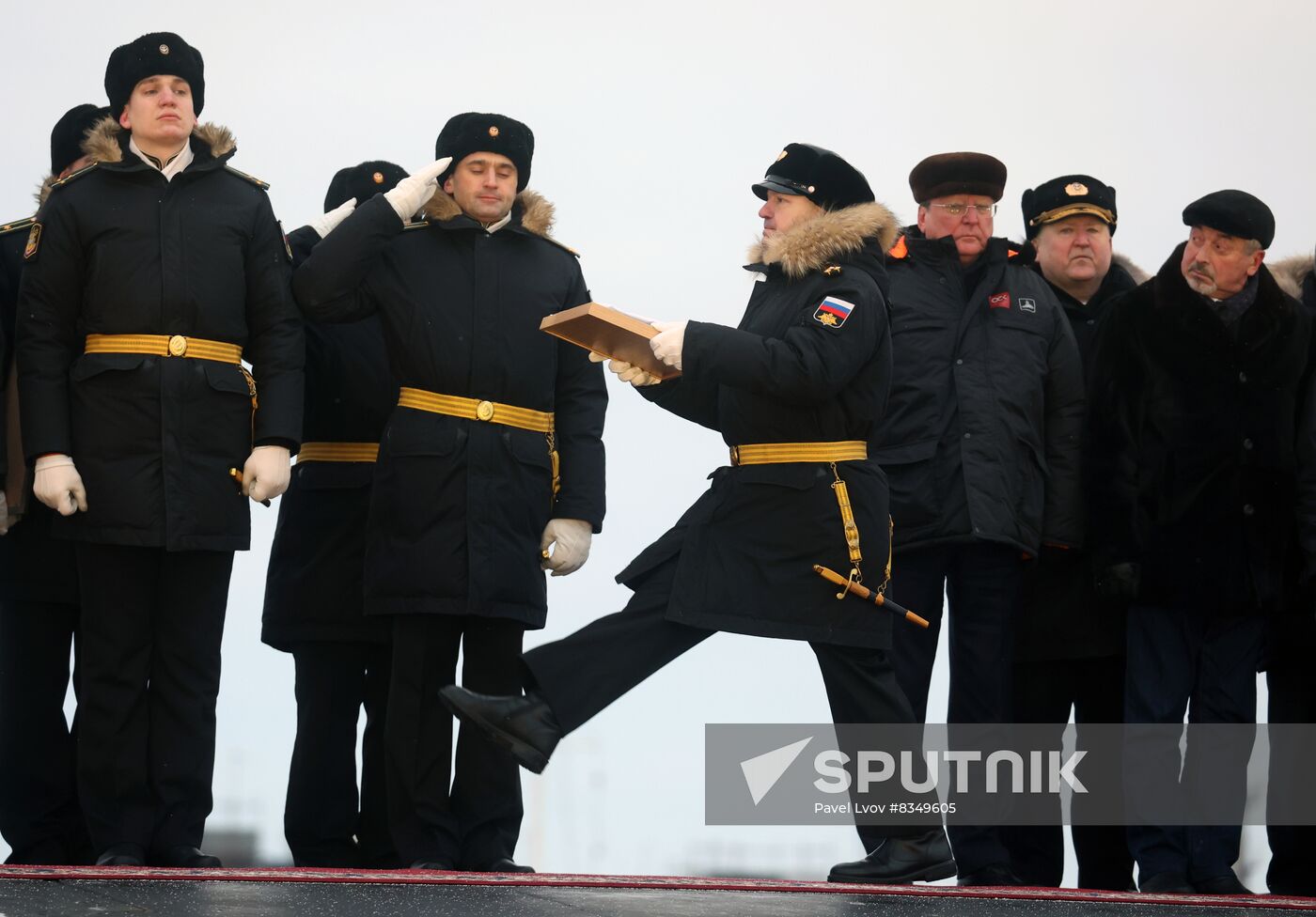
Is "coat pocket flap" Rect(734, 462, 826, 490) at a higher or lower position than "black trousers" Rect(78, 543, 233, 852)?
higher

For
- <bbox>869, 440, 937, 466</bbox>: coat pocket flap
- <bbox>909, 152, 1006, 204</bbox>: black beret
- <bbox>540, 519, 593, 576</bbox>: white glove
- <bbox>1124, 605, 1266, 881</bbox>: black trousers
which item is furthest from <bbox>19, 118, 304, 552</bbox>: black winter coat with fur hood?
<bbox>1124, 605, 1266, 881</bbox>: black trousers

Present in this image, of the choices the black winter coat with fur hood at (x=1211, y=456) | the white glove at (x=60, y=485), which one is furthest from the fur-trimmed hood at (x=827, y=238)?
the white glove at (x=60, y=485)

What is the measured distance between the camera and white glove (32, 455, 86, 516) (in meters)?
5.59

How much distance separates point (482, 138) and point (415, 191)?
0.30 meters

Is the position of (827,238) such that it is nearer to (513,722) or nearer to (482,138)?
(482,138)

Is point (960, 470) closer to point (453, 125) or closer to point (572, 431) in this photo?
point (572, 431)

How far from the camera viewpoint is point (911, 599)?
21.1ft

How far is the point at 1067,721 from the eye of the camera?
6.86 m

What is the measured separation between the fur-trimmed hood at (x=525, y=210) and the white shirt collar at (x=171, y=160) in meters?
0.70

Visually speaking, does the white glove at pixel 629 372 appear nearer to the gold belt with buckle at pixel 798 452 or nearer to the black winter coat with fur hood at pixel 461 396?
the gold belt with buckle at pixel 798 452

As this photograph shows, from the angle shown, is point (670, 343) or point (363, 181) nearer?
point (670, 343)

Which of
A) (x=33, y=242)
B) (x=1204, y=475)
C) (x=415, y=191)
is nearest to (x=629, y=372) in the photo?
(x=415, y=191)

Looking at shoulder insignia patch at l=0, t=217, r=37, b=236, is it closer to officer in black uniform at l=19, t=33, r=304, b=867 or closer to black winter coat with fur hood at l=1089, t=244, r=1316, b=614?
officer in black uniform at l=19, t=33, r=304, b=867


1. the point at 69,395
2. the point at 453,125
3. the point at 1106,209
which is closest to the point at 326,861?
the point at 69,395
